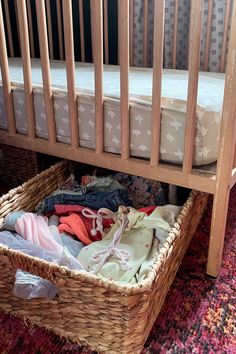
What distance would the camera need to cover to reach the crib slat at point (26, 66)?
993 millimetres

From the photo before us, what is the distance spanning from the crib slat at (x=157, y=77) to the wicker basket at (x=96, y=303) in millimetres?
210

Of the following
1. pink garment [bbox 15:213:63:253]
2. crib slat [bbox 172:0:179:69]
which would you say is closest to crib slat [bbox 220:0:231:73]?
crib slat [bbox 172:0:179:69]

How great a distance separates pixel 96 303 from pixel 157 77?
1.84 feet

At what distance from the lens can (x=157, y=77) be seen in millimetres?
832

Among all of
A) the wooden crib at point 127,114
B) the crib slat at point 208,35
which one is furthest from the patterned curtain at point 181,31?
the wooden crib at point 127,114

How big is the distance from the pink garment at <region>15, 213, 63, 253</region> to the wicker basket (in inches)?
4.8

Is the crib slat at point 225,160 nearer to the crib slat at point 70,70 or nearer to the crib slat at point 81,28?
the crib slat at point 70,70

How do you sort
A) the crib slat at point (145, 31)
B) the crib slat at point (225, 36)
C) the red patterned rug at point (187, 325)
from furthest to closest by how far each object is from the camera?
the crib slat at point (145, 31) < the crib slat at point (225, 36) < the red patterned rug at point (187, 325)

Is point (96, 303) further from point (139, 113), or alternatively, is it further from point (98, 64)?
point (98, 64)

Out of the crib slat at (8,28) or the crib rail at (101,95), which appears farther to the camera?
the crib slat at (8,28)

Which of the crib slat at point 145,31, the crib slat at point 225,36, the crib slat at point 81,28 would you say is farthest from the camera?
the crib slat at point 81,28

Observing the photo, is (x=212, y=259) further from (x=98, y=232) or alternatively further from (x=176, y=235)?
(x=98, y=232)

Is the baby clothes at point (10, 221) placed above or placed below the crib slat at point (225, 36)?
below

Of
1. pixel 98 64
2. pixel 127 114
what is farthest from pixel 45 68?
pixel 127 114
